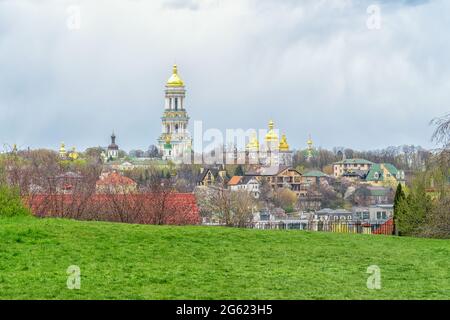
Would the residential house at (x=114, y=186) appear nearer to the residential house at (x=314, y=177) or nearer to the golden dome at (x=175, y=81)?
the residential house at (x=314, y=177)

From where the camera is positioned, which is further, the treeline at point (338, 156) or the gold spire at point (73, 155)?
the treeline at point (338, 156)

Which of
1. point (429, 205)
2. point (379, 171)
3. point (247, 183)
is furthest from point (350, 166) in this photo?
point (429, 205)

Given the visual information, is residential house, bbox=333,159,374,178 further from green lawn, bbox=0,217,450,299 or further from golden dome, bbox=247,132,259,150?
green lawn, bbox=0,217,450,299

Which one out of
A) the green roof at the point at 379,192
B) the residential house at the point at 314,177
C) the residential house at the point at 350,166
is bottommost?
the green roof at the point at 379,192

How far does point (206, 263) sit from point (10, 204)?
532 cm

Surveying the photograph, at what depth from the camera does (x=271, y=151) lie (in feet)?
343

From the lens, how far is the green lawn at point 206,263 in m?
9.21

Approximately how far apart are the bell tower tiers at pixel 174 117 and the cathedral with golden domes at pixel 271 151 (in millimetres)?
18434

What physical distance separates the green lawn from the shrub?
2.68 feet

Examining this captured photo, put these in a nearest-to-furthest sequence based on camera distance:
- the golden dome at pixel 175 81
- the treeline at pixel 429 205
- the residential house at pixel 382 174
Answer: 1. the treeline at pixel 429 205
2. the residential house at pixel 382 174
3. the golden dome at pixel 175 81

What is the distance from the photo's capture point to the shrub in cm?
1505

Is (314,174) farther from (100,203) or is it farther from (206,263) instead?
(206,263)

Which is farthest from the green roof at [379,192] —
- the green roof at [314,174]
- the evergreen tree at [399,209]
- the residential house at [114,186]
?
the evergreen tree at [399,209]
